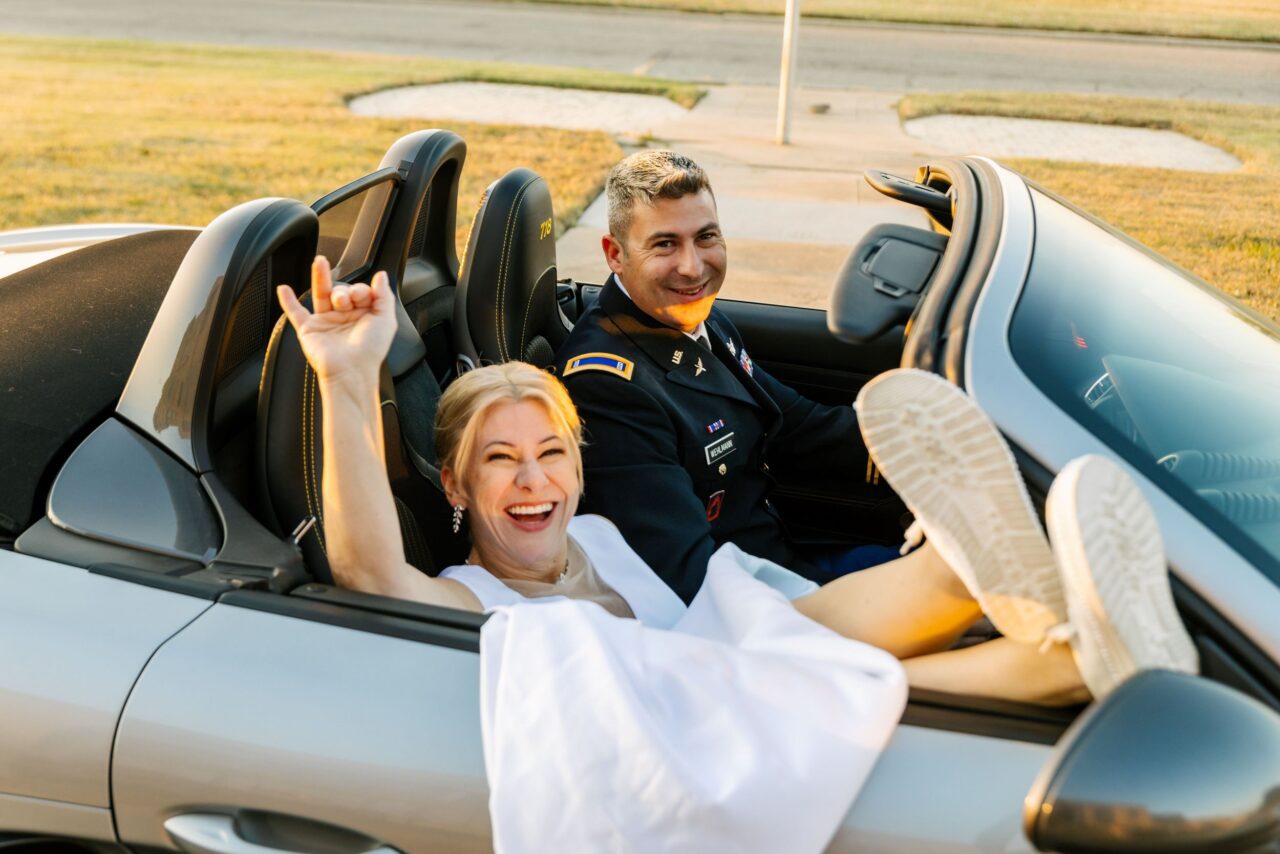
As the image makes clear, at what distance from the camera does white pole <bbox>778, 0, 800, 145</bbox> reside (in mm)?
10117

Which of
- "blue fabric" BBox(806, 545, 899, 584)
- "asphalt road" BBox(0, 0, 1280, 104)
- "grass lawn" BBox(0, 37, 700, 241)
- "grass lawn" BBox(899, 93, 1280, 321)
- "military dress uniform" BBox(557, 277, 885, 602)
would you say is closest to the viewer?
"military dress uniform" BBox(557, 277, 885, 602)

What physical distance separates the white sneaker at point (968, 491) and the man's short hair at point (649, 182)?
4.20ft

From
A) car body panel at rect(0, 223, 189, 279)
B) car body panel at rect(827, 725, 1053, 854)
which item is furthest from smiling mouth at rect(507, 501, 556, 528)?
car body panel at rect(0, 223, 189, 279)

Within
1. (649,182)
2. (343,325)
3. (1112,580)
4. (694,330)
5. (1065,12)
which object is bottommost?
(694,330)

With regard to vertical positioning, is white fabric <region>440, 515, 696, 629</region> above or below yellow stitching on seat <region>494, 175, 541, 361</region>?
below

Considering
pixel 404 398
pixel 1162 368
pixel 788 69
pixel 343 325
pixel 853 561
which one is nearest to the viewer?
pixel 343 325

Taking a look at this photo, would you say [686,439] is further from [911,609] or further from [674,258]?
[911,609]

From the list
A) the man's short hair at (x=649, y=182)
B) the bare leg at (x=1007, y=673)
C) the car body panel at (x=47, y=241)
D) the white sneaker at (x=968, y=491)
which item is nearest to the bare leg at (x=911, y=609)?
the bare leg at (x=1007, y=673)

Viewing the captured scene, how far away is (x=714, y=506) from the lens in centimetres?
276

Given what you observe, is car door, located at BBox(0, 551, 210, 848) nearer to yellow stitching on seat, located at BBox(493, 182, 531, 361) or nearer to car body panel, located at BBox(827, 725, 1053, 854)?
car body panel, located at BBox(827, 725, 1053, 854)

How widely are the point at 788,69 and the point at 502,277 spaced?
808 centimetres

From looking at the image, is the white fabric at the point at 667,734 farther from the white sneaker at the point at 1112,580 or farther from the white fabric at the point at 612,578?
the white fabric at the point at 612,578

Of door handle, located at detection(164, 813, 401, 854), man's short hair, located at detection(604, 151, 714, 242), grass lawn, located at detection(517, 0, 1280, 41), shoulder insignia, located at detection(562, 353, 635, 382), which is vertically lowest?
door handle, located at detection(164, 813, 401, 854)

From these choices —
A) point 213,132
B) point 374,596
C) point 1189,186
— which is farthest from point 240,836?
point 213,132
